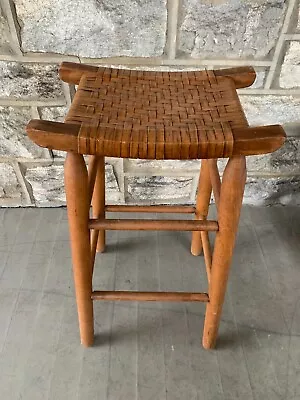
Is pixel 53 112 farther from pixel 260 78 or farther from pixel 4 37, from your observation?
pixel 260 78

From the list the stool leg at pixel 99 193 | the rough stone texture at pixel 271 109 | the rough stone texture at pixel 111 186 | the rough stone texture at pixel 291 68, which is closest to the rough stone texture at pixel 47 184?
the rough stone texture at pixel 111 186

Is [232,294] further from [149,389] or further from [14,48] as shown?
[14,48]

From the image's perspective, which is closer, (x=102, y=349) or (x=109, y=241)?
(x=102, y=349)

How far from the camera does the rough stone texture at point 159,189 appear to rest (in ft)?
4.34

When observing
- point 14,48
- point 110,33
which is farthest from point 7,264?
point 110,33

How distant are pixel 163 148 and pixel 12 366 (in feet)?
2.13

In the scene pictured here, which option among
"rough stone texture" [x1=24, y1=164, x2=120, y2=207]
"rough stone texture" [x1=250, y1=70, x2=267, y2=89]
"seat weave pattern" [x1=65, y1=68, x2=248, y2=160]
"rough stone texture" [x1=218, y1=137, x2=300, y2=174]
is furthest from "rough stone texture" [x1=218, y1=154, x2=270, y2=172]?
"seat weave pattern" [x1=65, y1=68, x2=248, y2=160]

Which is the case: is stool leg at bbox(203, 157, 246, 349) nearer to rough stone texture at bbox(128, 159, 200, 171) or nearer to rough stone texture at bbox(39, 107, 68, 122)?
rough stone texture at bbox(128, 159, 200, 171)

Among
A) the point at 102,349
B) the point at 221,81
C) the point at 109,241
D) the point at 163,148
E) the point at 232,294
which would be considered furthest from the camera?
the point at 109,241

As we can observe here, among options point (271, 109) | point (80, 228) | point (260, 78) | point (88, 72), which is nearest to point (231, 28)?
point (260, 78)

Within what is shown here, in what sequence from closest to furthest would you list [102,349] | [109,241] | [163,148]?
[163,148] → [102,349] → [109,241]

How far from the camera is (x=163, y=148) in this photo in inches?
26.2

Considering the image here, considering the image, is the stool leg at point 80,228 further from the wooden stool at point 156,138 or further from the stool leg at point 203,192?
the stool leg at point 203,192

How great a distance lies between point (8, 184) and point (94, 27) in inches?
22.6
